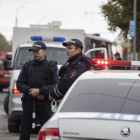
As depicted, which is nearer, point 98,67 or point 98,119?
point 98,119

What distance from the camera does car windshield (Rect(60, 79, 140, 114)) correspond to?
3889mm

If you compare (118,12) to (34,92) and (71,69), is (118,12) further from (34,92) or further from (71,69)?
(71,69)

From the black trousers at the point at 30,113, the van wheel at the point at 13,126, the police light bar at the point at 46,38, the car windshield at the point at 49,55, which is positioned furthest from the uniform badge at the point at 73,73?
the police light bar at the point at 46,38

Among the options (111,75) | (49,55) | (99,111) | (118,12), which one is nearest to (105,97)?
(99,111)

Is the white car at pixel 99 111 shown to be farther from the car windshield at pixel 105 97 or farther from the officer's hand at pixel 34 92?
the officer's hand at pixel 34 92

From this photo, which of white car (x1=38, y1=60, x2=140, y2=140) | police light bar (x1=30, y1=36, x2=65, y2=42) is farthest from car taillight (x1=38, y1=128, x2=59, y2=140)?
police light bar (x1=30, y1=36, x2=65, y2=42)

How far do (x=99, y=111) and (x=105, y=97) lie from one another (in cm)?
29

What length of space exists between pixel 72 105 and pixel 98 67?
5.03ft

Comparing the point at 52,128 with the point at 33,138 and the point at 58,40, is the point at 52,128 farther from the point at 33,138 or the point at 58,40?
the point at 58,40

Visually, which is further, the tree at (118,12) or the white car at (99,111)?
the tree at (118,12)

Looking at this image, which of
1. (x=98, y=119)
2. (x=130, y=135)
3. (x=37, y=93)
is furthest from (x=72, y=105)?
(x=37, y=93)

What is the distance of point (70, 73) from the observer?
18.2ft

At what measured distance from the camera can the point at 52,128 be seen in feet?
11.9

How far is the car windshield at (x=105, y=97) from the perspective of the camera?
3889mm
